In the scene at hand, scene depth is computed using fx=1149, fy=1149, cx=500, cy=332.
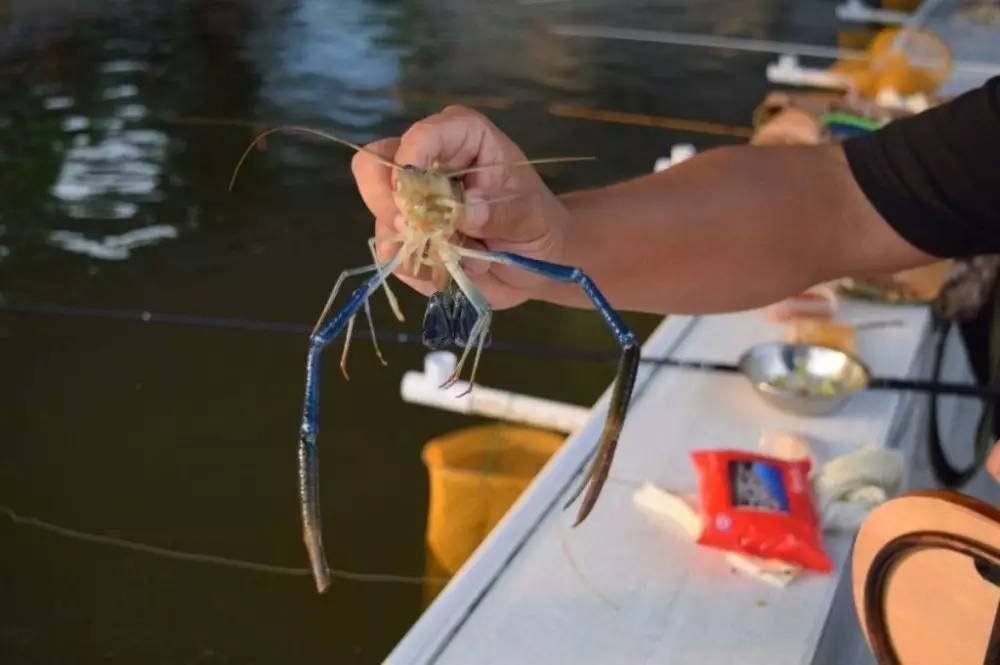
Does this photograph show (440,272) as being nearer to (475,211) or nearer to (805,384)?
(475,211)

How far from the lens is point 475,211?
34.3 inches

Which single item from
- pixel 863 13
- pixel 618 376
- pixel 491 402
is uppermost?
pixel 618 376

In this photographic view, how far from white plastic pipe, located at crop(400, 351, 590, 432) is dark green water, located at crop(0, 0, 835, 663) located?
1.09 ft

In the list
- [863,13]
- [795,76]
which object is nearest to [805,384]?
[795,76]

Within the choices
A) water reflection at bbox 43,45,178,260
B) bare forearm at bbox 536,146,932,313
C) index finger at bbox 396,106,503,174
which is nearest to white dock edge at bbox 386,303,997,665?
bare forearm at bbox 536,146,932,313

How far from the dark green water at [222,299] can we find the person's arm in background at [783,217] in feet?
3.17

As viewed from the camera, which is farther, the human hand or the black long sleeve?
the black long sleeve

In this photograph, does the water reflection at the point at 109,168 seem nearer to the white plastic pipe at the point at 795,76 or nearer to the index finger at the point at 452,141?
the white plastic pipe at the point at 795,76

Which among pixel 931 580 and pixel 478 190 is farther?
pixel 478 190

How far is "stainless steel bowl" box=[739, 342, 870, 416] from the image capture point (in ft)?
4.86

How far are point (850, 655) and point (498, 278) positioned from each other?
0.65m

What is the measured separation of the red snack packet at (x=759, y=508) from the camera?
3.88 feet

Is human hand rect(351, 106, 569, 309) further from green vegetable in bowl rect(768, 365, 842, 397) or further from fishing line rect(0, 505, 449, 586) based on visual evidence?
fishing line rect(0, 505, 449, 586)

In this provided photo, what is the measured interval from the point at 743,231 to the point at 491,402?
2.36 feet
